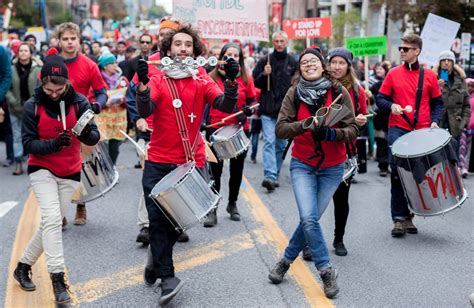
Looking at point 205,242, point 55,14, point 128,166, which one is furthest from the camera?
point 55,14

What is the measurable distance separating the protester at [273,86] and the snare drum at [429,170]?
312 centimetres

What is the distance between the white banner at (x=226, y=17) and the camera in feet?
32.8

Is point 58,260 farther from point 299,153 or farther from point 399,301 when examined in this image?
point 399,301

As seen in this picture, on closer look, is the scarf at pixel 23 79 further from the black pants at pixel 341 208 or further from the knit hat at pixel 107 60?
the black pants at pixel 341 208

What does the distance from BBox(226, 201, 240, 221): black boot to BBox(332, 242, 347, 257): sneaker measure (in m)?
1.62

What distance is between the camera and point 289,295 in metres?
5.48

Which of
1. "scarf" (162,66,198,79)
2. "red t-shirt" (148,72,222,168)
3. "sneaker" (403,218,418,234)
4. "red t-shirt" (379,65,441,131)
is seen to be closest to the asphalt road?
"sneaker" (403,218,418,234)

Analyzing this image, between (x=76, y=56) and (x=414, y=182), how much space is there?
3602 millimetres

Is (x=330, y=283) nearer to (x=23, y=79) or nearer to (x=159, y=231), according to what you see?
(x=159, y=231)

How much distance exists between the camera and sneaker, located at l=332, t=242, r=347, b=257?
21.9ft

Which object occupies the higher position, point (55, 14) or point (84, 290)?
point (84, 290)

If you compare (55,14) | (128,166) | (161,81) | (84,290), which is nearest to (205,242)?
(84,290)

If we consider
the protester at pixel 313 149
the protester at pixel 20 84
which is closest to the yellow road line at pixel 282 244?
the protester at pixel 313 149

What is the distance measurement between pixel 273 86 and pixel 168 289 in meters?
5.69
